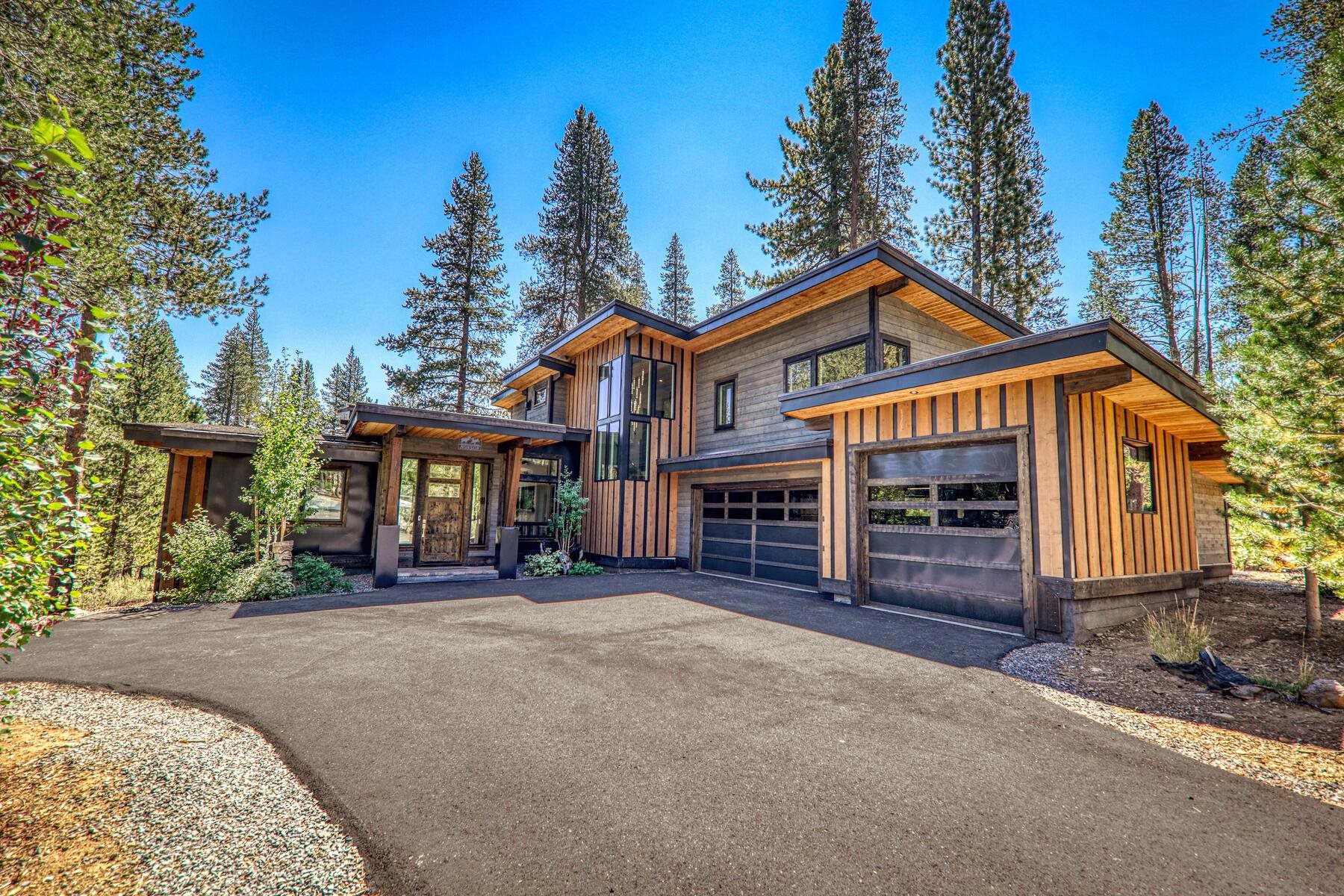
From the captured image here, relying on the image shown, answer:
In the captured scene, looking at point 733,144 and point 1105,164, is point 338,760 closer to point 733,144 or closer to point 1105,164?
point 733,144

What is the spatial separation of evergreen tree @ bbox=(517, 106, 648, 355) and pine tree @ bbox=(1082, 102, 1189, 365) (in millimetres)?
19825

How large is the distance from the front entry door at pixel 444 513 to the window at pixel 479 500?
26cm

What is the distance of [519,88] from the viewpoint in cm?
1290

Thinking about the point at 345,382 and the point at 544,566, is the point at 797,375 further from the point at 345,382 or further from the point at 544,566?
the point at 345,382

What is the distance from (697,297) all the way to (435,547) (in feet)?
81.4

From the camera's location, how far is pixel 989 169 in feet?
53.0

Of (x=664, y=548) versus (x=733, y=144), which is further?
(x=733, y=144)

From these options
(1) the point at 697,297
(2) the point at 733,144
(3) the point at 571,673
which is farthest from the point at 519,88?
(1) the point at 697,297

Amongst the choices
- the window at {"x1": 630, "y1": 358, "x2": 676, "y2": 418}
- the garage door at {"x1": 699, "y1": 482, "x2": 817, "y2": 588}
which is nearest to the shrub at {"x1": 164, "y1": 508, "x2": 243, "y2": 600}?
the window at {"x1": 630, "y1": 358, "x2": 676, "y2": 418}

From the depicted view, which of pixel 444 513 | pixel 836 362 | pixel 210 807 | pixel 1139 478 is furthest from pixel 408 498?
pixel 1139 478

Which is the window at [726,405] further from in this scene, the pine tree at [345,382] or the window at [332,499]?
the pine tree at [345,382]

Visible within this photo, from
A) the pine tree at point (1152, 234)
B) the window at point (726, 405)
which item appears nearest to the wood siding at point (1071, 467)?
the window at point (726, 405)

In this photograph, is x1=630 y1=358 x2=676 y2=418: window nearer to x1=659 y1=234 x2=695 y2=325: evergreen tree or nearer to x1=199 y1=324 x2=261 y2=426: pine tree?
x1=659 y1=234 x2=695 y2=325: evergreen tree

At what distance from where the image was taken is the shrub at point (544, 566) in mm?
11734
